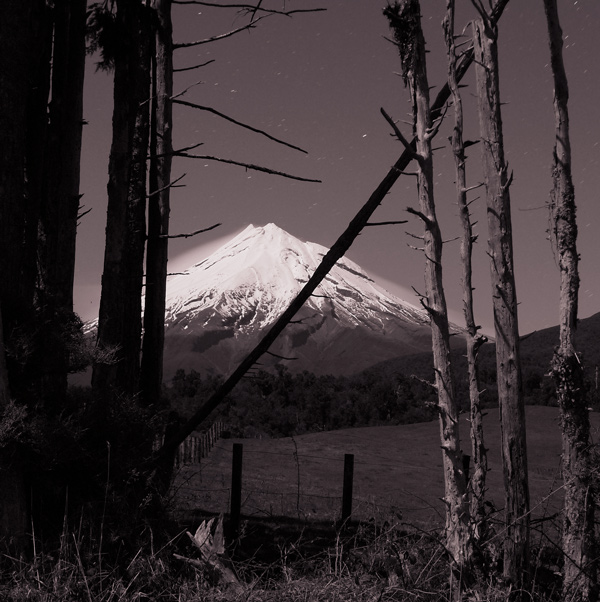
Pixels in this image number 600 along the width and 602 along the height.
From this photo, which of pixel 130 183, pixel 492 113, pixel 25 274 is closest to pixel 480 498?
pixel 492 113

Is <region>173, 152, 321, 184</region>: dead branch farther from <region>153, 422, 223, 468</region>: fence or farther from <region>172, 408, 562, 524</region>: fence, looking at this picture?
<region>153, 422, 223, 468</region>: fence

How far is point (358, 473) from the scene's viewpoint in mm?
24469

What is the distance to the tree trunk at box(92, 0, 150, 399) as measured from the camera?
7.31 m

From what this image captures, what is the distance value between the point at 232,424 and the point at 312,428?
17.1 feet

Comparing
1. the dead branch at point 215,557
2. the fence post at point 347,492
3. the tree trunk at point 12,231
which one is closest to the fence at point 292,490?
the fence post at point 347,492

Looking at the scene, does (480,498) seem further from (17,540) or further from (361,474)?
(361,474)

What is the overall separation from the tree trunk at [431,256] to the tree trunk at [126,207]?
2874 mm

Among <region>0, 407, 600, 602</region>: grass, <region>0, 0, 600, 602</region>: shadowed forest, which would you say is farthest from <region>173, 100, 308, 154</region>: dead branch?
<region>0, 407, 600, 602</region>: grass

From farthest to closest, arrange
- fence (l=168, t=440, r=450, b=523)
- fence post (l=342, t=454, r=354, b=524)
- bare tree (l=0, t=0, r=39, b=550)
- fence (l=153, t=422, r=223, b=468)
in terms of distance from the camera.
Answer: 1. fence (l=153, t=422, r=223, b=468)
2. fence post (l=342, t=454, r=354, b=524)
3. fence (l=168, t=440, r=450, b=523)
4. bare tree (l=0, t=0, r=39, b=550)

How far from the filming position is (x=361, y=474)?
2430 cm

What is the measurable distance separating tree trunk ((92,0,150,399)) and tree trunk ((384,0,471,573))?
287 centimetres

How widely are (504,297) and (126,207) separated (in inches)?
151

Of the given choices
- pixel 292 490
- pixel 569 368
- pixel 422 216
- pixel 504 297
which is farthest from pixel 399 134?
pixel 292 490

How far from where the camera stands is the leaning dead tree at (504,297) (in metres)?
6.46
